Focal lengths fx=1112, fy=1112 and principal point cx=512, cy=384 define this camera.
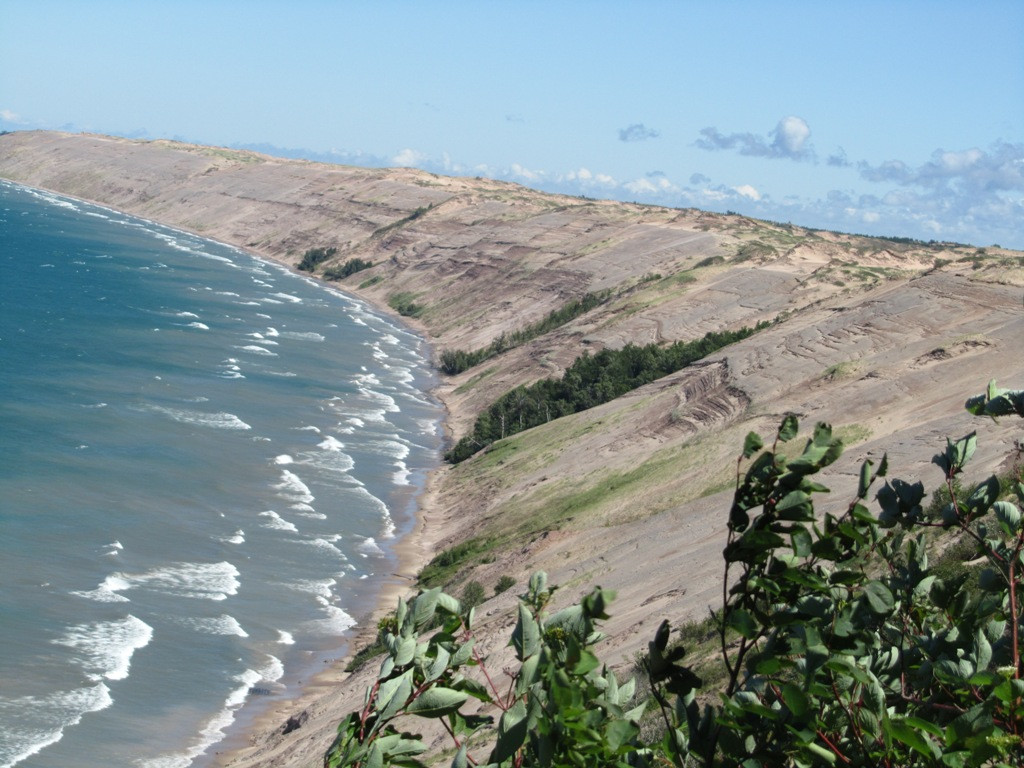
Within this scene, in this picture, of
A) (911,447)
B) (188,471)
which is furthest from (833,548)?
(188,471)

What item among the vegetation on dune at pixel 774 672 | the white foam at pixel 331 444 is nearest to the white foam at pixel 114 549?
the white foam at pixel 331 444

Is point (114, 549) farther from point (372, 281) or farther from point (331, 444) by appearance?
point (372, 281)

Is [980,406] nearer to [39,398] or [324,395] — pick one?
[39,398]

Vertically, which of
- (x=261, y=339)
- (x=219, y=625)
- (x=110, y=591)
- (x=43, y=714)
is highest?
(x=43, y=714)

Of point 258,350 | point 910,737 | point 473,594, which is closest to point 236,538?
point 473,594

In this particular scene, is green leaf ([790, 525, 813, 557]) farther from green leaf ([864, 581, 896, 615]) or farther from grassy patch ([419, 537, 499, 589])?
grassy patch ([419, 537, 499, 589])
